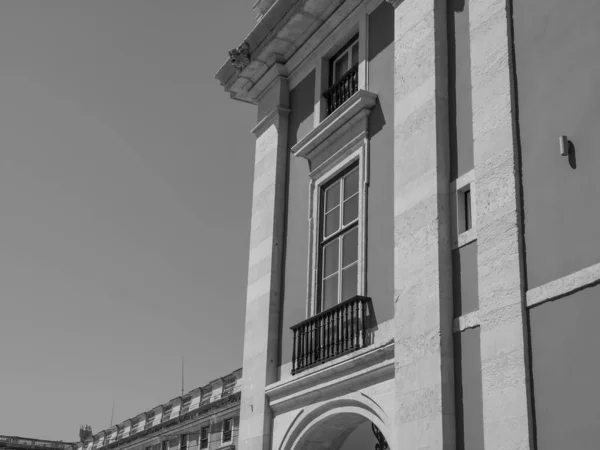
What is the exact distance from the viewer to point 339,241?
15398mm

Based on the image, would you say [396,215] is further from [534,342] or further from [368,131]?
[534,342]

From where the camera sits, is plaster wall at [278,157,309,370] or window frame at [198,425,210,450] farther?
window frame at [198,425,210,450]

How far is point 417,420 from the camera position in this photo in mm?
11805

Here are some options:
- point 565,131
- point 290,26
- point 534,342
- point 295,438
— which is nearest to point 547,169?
point 565,131

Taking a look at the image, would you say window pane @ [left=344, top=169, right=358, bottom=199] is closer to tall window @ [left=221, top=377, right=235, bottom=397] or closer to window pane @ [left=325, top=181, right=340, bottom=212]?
window pane @ [left=325, top=181, right=340, bottom=212]

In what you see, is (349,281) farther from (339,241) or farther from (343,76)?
(343,76)

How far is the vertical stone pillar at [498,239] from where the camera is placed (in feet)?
34.1

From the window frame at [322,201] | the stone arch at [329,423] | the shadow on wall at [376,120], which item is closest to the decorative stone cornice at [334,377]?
the stone arch at [329,423]

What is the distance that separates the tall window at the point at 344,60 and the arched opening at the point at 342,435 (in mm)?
5945

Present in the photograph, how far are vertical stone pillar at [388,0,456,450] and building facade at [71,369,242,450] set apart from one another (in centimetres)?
3138

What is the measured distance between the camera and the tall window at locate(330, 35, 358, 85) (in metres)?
16.6

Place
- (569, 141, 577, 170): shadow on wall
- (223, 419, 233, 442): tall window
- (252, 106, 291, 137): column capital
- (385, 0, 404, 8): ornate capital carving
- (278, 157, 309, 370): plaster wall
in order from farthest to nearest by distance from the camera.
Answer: (223, 419, 233, 442): tall window, (252, 106, 291, 137): column capital, (278, 157, 309, 370): plaster wall, (385, 0, 404, 8): ornate capital carving, (569, 141, 577, 170): shadow on wall

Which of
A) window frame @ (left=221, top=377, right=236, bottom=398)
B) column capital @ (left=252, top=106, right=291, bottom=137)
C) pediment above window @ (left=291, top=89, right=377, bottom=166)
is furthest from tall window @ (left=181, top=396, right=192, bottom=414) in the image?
pediment above window @ (left=291, top=89, right=377, bottom=166)

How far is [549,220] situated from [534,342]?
1352mm
